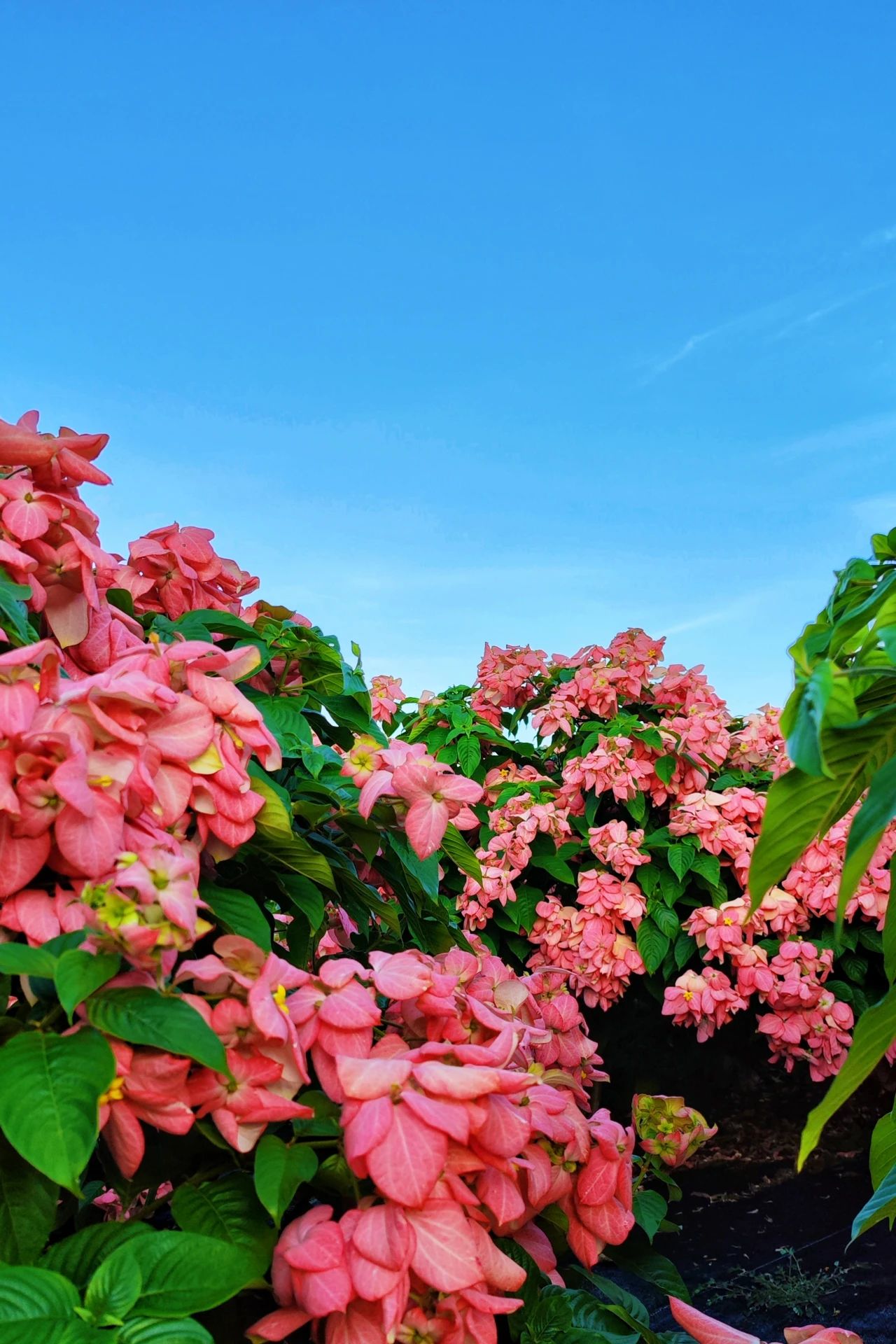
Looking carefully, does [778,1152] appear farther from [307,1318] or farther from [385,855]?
[307,1318]

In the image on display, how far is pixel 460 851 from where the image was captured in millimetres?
1465

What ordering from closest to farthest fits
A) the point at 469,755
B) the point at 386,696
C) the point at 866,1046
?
the point at 866,1046
the point at 469,755
the point at 386,696

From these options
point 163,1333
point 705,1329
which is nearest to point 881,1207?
point 705,1329

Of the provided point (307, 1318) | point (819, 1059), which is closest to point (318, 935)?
point (307, 1318)

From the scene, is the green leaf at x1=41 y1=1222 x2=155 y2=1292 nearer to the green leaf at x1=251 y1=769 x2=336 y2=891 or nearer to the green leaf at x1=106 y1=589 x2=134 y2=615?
the green leaf at x1=251 y1=769 x2=336 y2=891

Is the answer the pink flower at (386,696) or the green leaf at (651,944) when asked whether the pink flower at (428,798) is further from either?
the pink flower at (386,696)

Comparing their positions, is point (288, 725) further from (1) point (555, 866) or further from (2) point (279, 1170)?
(1) point (555, 866)

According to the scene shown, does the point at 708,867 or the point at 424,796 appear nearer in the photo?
the point at 424,796

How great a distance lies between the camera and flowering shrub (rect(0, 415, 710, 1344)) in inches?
33.4

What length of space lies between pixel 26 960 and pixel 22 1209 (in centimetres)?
23

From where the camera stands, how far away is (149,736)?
1.01 meters

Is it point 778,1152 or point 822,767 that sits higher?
point 822,767

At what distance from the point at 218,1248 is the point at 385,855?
0.75 metres

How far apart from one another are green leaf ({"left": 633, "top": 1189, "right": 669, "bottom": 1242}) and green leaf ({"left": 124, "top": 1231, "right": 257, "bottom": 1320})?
A: 809mm
